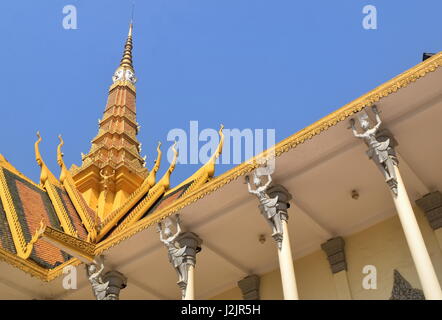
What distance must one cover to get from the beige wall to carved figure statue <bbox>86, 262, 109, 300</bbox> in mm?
3304

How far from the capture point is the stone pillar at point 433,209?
1044 centimetres

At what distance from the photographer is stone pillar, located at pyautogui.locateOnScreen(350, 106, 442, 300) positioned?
7.50 m

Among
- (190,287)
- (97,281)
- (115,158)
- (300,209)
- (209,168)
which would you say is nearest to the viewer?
(190,287)

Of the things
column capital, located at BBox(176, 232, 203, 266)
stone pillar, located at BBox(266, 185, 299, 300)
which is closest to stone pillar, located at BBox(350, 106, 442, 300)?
stone pillar, located at BBox(266, 185, 299, 300)

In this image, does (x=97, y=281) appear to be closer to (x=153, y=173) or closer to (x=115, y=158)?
(x=153, y=173)

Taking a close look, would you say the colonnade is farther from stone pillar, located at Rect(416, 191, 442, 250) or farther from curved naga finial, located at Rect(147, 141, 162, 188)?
curved naga finial, located at Rect(147, 141, 162, 188)

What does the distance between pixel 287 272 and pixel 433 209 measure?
3.33 metres

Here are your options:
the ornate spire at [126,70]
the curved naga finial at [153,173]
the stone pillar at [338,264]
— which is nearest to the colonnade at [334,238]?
the stone pillar at [338,264]

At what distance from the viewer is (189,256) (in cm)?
1062

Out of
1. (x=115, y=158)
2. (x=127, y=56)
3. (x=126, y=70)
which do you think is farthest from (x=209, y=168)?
(x=127, y=56)

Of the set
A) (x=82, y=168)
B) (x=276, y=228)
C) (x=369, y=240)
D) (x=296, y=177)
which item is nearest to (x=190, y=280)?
(x=276, y=228)

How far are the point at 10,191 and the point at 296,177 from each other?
34.2 feet
